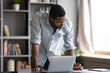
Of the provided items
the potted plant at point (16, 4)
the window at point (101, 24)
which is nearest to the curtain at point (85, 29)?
the window at point (101, 24)

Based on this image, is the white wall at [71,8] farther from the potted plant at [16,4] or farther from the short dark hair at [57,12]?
the short dark hair at [57,12]

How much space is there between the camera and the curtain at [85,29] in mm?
Result: 5633

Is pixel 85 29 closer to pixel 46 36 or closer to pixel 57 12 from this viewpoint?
pixel 46 36

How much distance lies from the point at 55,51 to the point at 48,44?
0.12m

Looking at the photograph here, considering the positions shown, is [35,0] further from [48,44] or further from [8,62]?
[48,44]

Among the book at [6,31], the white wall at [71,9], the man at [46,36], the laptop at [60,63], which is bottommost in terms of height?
the laptop at [60,63]

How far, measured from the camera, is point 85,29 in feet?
18.5

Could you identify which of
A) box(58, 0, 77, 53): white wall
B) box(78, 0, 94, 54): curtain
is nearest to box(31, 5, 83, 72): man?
box(78, 0, 94, 54): curtain

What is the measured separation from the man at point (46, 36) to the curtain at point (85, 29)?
8.33 feet

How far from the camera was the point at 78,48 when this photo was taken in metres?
5.82

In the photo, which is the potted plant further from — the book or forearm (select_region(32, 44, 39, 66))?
forearm (select_region(32, 44, 39, 66))

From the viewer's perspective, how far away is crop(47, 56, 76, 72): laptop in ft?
7.66

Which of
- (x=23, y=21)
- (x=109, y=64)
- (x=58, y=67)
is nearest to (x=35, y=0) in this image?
(x=23, y=21)

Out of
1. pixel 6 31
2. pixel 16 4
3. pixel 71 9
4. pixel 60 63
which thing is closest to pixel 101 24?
pixel 71 9
